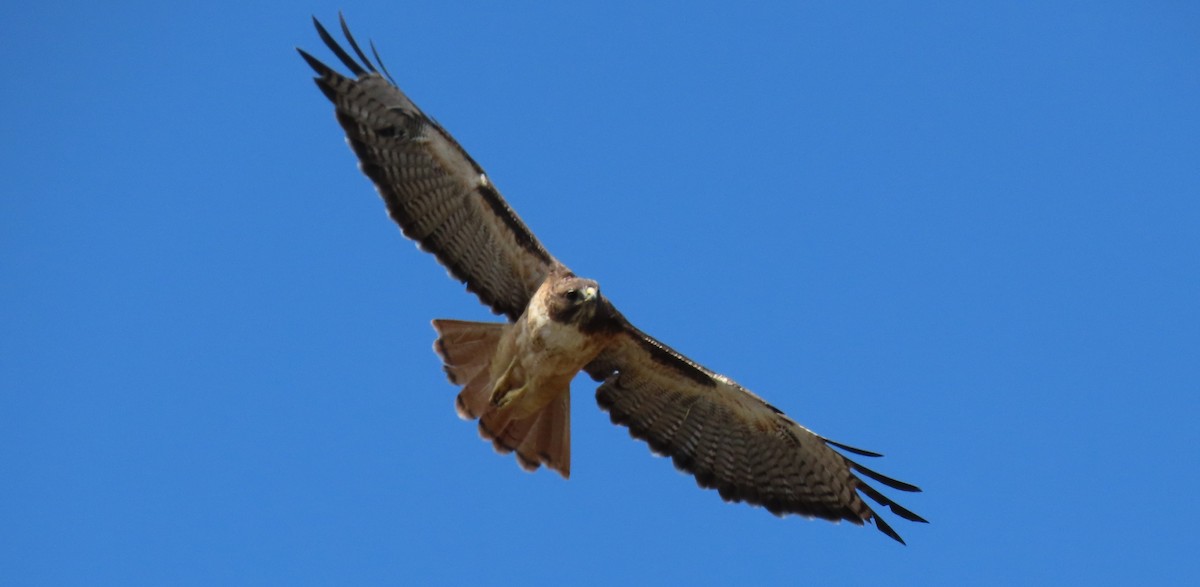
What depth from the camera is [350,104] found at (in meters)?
12.1

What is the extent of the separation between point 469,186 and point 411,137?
559mm

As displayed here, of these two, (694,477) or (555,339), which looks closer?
(555,339)

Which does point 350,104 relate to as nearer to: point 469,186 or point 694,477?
point 469,186

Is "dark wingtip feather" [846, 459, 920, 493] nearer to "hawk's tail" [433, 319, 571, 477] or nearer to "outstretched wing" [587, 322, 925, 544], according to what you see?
"outstretched wing" [587, 322, 925, 544]

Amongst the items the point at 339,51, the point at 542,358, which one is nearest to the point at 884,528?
the point at 542,358

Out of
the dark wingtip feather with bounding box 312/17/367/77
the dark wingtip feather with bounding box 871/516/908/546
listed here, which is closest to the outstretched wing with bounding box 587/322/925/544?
the dark wingtip feather with bounding box 871/516/908/546

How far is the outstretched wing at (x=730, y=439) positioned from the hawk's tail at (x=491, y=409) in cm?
51

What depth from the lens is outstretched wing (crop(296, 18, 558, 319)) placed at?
12.1 m

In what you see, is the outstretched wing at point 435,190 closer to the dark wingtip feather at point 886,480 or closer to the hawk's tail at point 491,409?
the hawk's tail at point 491,409

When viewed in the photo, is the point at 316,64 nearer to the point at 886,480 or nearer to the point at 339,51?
the point at 339,51

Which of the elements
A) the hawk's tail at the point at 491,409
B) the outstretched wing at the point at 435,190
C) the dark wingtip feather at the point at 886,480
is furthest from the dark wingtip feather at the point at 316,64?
the dark wingtip feather at the point at 886,480

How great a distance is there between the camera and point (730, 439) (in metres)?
12.9

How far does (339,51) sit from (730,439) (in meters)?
4.21

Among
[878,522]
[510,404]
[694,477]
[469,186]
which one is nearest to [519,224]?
[469,186]
